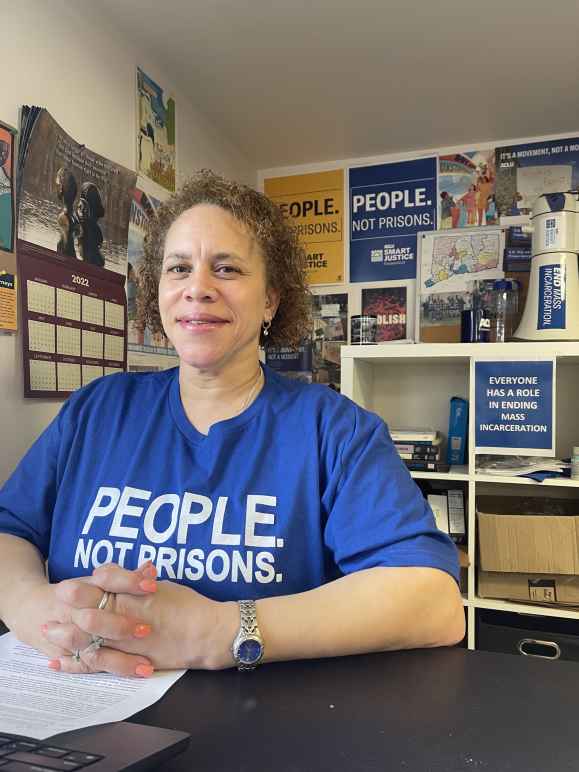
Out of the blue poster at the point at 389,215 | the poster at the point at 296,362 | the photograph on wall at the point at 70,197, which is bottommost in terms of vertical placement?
the poster at the point at 296,362

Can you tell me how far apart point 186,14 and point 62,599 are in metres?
1.50

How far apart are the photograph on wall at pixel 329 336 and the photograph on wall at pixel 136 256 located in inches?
34.9

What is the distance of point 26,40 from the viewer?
52.9 inches

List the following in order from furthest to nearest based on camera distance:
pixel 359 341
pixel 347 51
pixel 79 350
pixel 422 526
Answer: pixel 359 341
pixel 347 51
pixel 79 350
pixel 422 526

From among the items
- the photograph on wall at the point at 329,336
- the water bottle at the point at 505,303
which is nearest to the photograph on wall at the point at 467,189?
the water bottle at the point at 505,303

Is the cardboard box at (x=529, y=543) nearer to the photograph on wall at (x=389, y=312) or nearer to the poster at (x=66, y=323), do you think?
the photograph on wall at (x=389, y=312)

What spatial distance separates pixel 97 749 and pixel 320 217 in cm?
233

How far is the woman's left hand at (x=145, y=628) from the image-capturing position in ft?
2.07

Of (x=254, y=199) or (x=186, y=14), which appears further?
(x=186, y=14)

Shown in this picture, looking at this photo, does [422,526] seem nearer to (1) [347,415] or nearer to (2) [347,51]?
(1) [347,415]

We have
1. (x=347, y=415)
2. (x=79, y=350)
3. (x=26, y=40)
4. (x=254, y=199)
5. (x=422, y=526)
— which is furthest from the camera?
(x=79, y=350)

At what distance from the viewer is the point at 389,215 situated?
244 cm

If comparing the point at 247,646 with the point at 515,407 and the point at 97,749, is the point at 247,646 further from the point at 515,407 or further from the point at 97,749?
the point at 515,407

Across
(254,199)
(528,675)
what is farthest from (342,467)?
(254,199)
